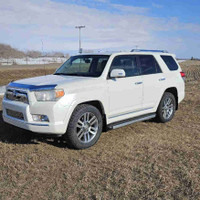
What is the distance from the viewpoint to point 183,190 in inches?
128

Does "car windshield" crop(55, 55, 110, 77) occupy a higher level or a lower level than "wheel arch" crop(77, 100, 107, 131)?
higher

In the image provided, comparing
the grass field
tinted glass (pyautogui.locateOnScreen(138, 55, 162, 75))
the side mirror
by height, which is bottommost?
the grass field

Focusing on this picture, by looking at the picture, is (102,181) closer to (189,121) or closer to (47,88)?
(47,88)

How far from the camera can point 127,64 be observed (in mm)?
5414

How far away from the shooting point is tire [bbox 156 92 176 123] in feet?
20.0

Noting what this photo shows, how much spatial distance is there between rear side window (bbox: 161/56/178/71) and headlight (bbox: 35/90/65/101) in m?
3.25

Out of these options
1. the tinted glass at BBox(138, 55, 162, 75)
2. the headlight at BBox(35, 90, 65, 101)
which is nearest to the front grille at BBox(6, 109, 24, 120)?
the headlight at BBox(35, 90, 65, 101)

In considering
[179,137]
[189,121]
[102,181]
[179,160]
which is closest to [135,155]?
[179,160]

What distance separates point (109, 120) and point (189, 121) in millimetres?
2567

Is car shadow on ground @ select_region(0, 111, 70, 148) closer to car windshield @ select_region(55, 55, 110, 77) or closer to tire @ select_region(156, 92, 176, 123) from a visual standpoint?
car windshield @ select_region(55, 55, 110, 77)

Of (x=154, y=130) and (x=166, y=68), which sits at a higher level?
(x=166, y=68)

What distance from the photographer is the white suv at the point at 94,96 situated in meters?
4.19

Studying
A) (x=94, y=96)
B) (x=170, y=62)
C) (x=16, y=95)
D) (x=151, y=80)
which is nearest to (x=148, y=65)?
(x=151, y=80)

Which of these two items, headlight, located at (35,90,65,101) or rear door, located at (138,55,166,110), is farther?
rear door, located at (138,55,166,110)
